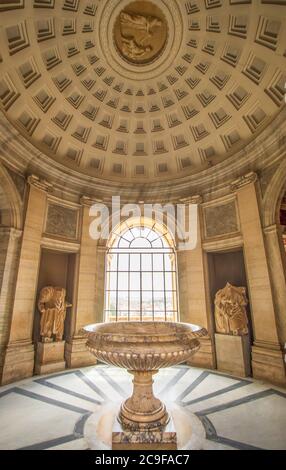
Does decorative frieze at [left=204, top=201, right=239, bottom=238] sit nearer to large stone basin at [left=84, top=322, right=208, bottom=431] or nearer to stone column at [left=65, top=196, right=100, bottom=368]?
stone column at [left=65, top=196, right=100, bottom=368]

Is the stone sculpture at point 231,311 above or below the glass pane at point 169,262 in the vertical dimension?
below

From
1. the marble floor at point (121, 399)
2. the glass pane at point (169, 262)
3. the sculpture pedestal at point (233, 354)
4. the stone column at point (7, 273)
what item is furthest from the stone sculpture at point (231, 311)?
the stone column at point (7, 273)

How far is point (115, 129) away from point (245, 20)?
570 cm

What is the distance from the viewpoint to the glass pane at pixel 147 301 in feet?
33.6

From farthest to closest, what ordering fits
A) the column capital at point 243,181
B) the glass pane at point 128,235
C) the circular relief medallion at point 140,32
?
the glass pane at point 128,235, the column capital at point 243,181, the circular relief medallion at point 140,32

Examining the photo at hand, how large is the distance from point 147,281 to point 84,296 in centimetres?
302

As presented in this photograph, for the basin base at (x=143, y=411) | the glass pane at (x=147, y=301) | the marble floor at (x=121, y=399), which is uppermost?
the glass pane at (x=147, y=301)

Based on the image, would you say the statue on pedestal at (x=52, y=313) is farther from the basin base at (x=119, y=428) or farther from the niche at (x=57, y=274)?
the basin base at (x=119, y=428)

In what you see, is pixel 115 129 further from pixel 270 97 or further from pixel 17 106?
pixel 270 97

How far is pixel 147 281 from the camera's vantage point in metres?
10.7

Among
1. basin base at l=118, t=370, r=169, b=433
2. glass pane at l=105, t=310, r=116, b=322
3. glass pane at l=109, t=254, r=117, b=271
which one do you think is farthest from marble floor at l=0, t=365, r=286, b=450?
glass pane at l=109, t=254, r=117, b=271

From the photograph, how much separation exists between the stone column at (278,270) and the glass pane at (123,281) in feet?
19.6

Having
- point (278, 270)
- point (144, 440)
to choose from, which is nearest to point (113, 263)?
point (278, 270)

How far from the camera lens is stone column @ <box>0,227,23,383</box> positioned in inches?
276
